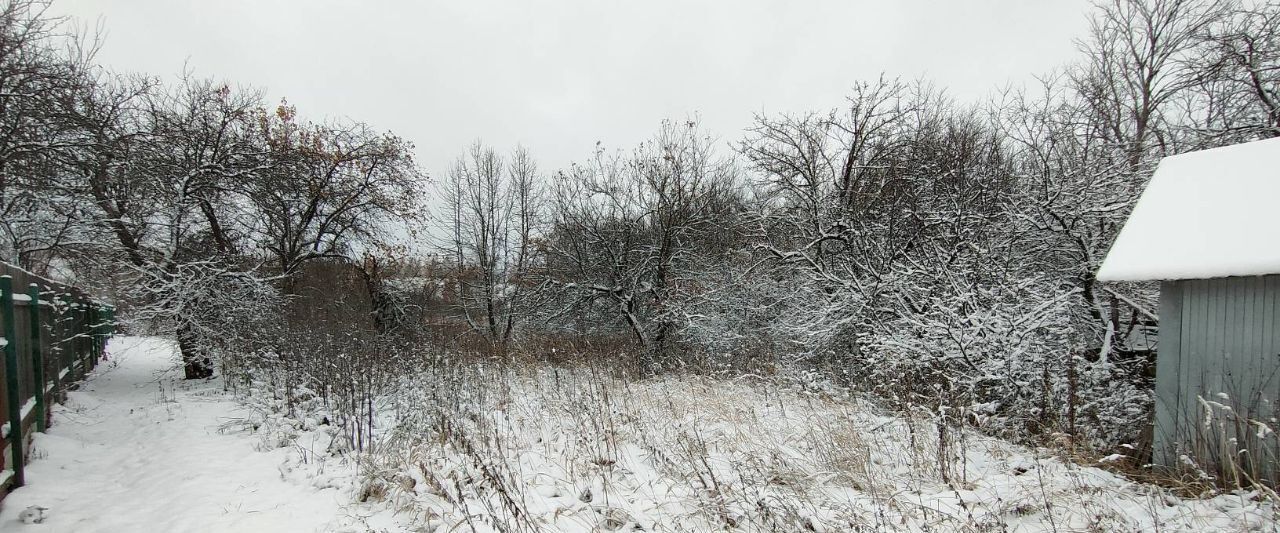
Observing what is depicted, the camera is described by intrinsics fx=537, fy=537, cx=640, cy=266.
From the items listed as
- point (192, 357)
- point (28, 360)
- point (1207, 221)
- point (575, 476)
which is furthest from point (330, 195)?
point (1207, 221)

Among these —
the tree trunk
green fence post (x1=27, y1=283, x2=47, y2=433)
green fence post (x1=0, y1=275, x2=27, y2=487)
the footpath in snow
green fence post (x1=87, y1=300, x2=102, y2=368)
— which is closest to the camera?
the footpath in snow

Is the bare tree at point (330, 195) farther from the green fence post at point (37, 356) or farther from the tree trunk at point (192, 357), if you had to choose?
the green fence post at point (37, 356)

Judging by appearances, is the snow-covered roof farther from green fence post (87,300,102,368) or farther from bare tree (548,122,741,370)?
green fence post (87,300,102,368)

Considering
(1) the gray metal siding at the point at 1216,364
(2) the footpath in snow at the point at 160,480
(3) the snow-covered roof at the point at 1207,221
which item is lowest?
(2) the footpath in snow at the point at 160,480

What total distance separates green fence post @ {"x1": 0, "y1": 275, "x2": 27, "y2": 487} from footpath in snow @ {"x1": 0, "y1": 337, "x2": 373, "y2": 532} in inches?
9.1

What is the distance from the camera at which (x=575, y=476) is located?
4.79 meters

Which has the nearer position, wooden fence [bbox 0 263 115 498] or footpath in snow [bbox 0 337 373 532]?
footpath in snow [bbox 0 337 373 532]

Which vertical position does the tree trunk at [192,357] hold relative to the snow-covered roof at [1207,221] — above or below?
below

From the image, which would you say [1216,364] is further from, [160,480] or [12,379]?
[12,379]

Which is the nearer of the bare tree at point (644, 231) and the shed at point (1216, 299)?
the shed at point (1216, 299)

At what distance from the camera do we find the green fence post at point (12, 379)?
13.9 feet

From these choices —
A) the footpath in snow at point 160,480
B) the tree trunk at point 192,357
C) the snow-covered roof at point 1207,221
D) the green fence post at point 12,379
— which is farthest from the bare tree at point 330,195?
the snow-covered roof at point 1207,221

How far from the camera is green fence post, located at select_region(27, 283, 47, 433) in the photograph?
539 centimetres

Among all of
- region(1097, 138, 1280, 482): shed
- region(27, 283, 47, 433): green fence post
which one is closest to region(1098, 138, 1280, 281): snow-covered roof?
region(1097, 138, 1280, 482): shed
